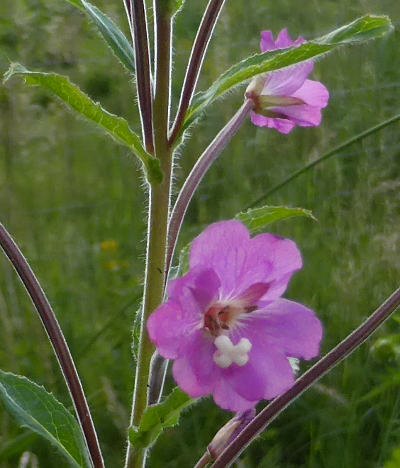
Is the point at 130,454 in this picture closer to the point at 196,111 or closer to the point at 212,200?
the point at 196,111

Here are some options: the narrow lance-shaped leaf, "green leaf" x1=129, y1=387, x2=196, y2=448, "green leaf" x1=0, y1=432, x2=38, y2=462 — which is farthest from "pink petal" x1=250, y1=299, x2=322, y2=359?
"green leaf" x1=0, y1=432, x2=38, y2=462

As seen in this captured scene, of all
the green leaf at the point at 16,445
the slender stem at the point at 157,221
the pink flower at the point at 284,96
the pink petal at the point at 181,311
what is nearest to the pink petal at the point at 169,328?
the pink petal at the point at 181,311

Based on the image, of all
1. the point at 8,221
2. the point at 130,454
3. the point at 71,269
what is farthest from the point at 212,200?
the point at 130,454

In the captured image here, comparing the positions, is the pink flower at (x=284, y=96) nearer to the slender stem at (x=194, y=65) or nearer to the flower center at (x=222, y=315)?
the slender stem at (x=194, y=65)

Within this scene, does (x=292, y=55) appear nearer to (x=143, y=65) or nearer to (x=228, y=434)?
(x=143, y=65)

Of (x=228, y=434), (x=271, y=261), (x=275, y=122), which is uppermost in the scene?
(x=275, y=122)

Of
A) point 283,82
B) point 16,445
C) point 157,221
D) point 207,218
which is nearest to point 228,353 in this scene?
point 157,221

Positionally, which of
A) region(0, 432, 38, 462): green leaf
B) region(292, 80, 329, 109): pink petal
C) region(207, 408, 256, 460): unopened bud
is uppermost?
region(292, 80, 329, 109): pink petal

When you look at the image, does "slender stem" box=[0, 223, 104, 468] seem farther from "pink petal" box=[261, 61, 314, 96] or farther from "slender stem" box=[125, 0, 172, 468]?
"pink petal" box=[261, 61, 314, 96]
